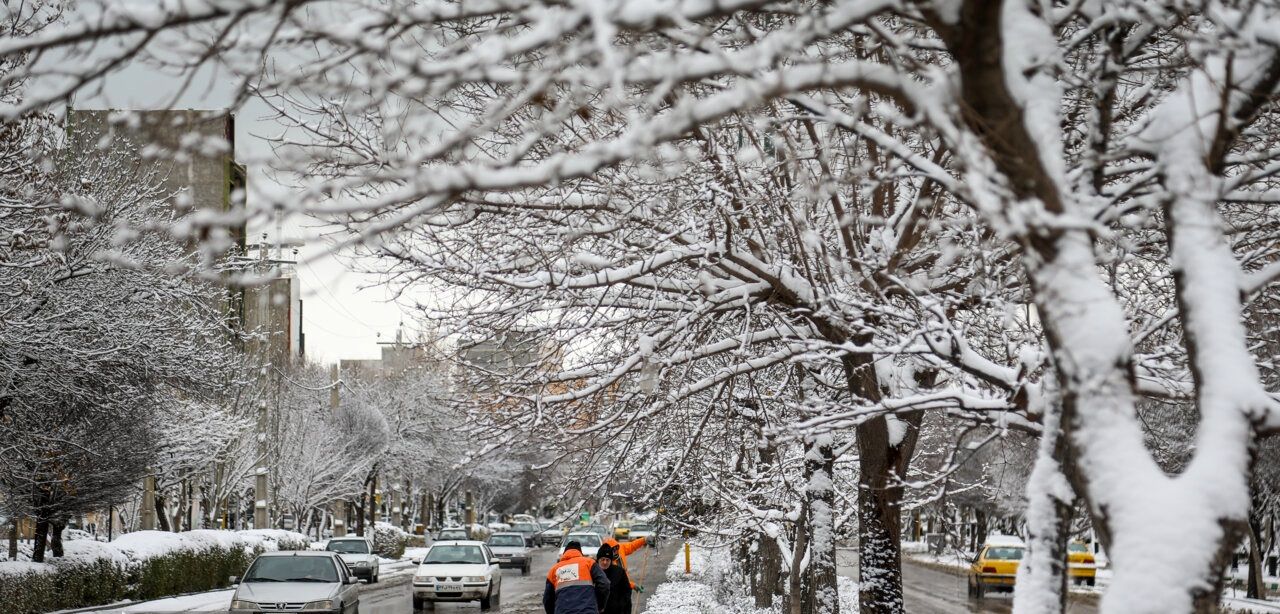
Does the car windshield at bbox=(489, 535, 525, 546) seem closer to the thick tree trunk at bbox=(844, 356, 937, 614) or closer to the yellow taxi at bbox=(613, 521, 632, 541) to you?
Answer: the yellow taxi at bbox=(613, 521, 632, 541)

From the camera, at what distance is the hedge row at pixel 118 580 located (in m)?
20.1

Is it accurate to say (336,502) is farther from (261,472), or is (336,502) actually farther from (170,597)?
(170,597)

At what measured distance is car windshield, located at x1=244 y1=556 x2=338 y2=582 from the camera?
19.5 m

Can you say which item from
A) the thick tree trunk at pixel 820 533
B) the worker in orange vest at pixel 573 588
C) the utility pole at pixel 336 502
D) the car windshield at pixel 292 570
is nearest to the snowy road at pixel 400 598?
the car windshield at pixel 292 570

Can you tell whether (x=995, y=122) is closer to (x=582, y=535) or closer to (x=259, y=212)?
(x=259, y=212)

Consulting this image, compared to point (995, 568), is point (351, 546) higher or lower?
higher

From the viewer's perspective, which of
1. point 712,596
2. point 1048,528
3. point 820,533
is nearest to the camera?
point 1048,528

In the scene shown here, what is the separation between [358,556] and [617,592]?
2315 centimetres

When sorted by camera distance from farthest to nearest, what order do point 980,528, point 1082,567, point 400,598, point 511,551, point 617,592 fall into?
point 980,528, point 511,551, point 1082,567, point 400,598, point 617,592

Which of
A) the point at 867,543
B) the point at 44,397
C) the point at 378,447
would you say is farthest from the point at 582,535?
the point at 867,543

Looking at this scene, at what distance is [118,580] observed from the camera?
24.5 meters

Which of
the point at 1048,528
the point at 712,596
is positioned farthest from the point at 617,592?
the point at 712,596

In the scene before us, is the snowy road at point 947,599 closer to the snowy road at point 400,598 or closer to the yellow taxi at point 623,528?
the snowy road at point 400,598

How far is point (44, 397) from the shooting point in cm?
1753
